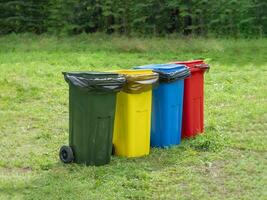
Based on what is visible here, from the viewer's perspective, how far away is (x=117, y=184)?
5000mm

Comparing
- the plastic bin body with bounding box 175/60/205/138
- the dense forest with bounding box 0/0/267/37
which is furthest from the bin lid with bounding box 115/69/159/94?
the dense forest with bounding box 0/0/267/37

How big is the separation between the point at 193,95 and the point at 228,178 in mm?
1539

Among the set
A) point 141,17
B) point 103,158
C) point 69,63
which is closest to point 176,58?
point 69,63

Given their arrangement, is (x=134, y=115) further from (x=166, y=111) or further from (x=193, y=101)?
(x=193, y=101)

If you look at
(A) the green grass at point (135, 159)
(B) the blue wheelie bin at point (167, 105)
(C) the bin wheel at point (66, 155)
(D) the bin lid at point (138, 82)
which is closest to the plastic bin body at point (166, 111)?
(B) the blue wheelie bin at point (167, 105)

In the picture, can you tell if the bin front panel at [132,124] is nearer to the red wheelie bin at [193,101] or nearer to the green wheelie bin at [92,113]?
the green wheelie bin at [92,113]

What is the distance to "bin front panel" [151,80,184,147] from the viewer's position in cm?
604

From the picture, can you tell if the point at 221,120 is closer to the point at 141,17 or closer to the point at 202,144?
the point at 202,144

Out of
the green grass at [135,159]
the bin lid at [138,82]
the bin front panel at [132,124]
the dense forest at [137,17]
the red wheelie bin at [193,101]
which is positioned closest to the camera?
the green grass at [135,159]

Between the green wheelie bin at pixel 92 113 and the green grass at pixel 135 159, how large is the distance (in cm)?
14

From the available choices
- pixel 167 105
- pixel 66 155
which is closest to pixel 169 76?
pixel 167 105

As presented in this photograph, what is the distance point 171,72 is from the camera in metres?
6.00

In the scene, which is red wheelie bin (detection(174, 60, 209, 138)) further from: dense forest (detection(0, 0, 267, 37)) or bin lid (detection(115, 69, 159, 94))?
dense forest (detection(0, 0, 267, 37))

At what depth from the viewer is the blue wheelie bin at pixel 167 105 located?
602 cm
